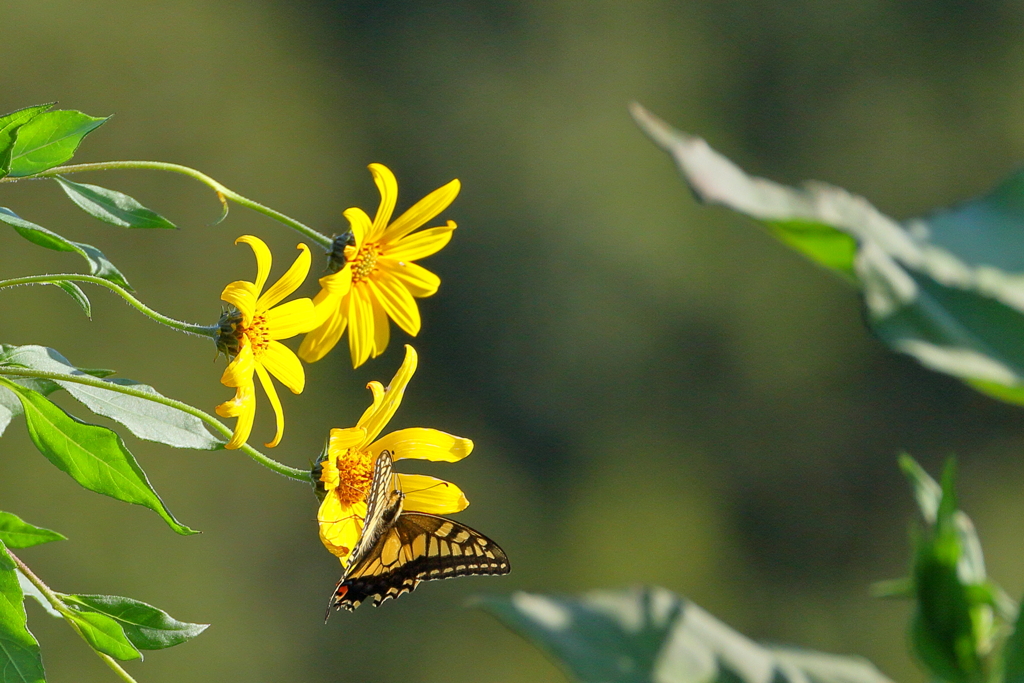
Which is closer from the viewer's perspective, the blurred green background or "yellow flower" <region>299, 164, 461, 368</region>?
"yellow flower" <region>299, 164, 461, 368</region>

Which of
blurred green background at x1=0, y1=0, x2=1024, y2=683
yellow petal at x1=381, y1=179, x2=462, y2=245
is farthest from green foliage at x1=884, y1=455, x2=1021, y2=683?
blurred green background at x1=0, y1=0, x2=1024, y2=683

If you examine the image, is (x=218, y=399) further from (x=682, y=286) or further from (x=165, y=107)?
(x=682, y=286)

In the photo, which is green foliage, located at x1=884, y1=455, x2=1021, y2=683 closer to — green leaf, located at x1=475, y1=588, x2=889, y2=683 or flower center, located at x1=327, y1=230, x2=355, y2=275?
green leaf, located at x1=475, y1=588, x2=889, y2=683

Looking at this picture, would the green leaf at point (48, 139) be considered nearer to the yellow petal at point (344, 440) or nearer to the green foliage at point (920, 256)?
the yellow petal at point (344, 440)

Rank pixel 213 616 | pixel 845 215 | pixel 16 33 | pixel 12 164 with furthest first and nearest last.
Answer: pixel 213 616
pixel 16 33
pixel 12 164
pixel 845 215

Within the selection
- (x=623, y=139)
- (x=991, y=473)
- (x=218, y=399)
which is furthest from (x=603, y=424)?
(x=991, y=473)

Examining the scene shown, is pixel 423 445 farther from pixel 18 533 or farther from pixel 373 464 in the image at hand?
pixel 18 533
